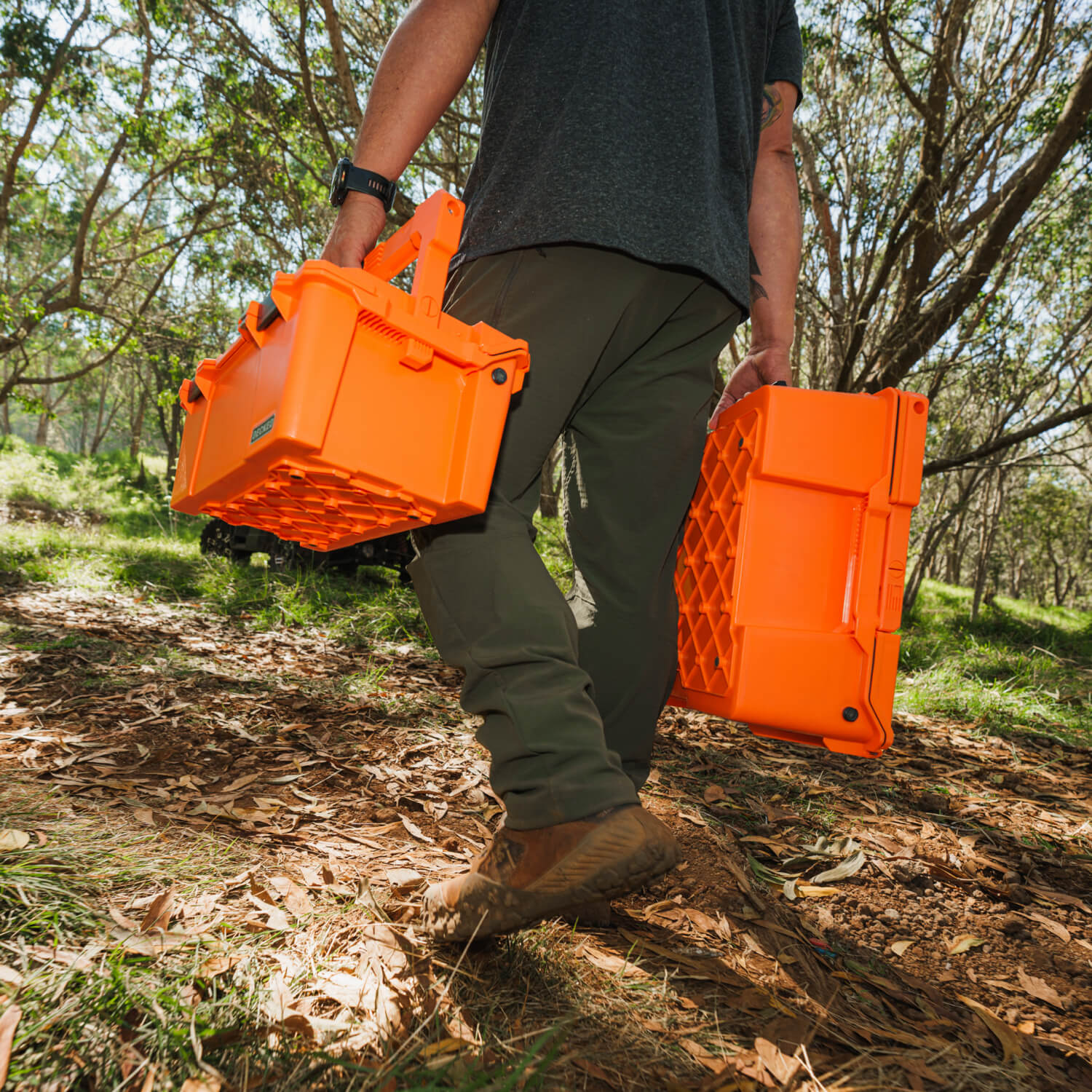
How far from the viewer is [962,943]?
1.75 metres

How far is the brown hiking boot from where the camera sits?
3.92 feet

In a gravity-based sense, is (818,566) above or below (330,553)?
above

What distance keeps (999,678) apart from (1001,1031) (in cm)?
516

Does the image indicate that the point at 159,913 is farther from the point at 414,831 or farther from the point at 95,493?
the point at 95,493

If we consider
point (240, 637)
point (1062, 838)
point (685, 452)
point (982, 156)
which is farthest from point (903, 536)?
point (982, 156)

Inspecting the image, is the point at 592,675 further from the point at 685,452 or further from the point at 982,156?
the point at 982,156

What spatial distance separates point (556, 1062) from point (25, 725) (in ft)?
7.75

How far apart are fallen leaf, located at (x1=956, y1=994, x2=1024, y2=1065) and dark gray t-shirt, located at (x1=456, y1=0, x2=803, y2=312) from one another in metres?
1.56

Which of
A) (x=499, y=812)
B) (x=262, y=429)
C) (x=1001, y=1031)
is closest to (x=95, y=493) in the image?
(x=499, y=812)

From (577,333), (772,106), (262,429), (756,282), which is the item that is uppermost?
(772,106)

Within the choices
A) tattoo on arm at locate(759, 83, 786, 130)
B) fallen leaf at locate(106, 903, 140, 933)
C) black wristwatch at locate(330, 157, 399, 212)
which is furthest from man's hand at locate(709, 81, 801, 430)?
fallen leaf at locate(106, 903, 140, 933)

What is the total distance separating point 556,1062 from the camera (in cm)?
105

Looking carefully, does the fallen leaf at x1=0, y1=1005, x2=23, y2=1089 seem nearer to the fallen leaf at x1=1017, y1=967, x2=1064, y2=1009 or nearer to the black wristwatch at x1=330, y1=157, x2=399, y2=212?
the black wristwatch at x1=330, y1=157, x2=399, y2=212

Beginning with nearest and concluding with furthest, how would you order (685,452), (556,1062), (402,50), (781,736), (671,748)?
(556,1062), (402,50), (685,452), (781,736), (671,748)
